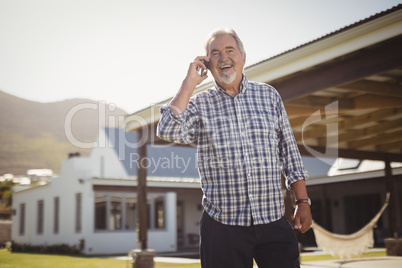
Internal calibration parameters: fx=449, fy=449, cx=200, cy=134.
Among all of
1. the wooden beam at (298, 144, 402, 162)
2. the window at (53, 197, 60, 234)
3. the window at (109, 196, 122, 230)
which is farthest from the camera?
the window at (53, 197, 60, 234)

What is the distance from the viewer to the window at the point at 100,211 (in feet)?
57.0

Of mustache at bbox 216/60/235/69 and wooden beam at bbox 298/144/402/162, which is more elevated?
wooden beam at bbox 298/144/402/162

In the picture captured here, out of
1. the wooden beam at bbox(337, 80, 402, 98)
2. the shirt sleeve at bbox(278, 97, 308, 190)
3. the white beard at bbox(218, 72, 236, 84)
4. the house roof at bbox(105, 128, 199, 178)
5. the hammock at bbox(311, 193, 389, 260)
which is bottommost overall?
the hammock at bbox(311, 193, 389, 260)

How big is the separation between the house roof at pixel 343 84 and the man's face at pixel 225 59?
3.11 meters

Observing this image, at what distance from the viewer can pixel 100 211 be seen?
1752 centimetres

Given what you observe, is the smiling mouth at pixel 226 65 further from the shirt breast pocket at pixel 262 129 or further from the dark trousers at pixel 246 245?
the dark trousers at pixel 246 245

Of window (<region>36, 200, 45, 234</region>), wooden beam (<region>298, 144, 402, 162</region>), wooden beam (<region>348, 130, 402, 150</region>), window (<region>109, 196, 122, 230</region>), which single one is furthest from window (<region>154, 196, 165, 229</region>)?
wooden beam (<region>348, 130, 402, 150</region>)

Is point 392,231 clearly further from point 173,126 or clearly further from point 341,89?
point 173,126

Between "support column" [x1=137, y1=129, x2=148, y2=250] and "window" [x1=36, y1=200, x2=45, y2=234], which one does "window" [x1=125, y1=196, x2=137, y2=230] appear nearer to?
"window" [x1=36, y1=200, x2=45, y2=234]

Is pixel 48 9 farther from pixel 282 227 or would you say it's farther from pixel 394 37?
pixel 282 227

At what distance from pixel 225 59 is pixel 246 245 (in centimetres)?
88

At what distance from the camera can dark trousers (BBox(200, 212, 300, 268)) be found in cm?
194

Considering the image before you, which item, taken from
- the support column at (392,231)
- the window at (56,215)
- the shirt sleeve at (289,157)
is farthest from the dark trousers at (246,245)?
the window at (56,215)

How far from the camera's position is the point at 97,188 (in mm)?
17078
